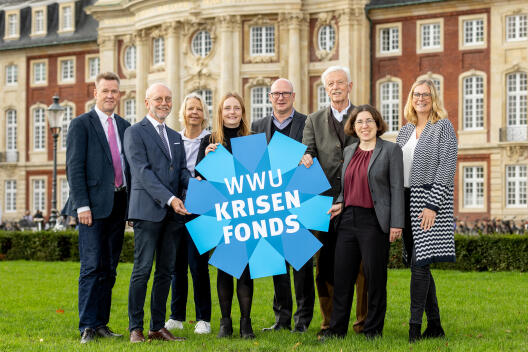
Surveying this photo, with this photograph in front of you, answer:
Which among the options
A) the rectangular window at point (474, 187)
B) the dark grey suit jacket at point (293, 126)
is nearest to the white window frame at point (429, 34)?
the rectangular window at point (474, 187)

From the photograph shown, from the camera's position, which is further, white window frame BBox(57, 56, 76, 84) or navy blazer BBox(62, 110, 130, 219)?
white window frame BBox(57, 56, 76, 84)

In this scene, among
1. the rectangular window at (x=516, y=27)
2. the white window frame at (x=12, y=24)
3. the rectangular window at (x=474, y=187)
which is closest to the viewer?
the rectangular window at (x=516, y=27)

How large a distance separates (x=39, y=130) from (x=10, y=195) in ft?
13.1

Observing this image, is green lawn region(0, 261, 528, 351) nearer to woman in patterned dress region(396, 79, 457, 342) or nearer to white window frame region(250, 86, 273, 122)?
woman in patterned dress region(396, 79, 457, 342)

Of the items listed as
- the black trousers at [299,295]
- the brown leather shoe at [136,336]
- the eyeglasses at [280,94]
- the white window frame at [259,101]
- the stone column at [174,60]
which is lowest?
the brown leather shoe at [136,336]

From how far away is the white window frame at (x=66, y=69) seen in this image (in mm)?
47344

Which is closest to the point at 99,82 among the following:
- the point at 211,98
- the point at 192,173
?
the point at 192,173

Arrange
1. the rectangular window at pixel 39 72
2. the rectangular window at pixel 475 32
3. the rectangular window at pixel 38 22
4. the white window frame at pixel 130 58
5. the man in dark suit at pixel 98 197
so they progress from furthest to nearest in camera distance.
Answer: the rectangular window at pixel 38 22 < the rectangular window at pixel 39 72 < the white window frame at pixel 130 58 < the rectangular window at pixel 475 32 < the man in dark suit at pixel 98 197

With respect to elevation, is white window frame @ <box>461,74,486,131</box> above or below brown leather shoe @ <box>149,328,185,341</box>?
above

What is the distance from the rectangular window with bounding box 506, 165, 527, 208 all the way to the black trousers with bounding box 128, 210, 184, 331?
2915cm

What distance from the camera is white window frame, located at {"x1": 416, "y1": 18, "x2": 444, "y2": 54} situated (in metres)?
37.2

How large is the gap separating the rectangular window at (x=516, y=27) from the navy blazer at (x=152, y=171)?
29.9 metres

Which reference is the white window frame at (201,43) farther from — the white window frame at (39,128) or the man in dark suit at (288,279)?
the man in dark suit at (288,279)

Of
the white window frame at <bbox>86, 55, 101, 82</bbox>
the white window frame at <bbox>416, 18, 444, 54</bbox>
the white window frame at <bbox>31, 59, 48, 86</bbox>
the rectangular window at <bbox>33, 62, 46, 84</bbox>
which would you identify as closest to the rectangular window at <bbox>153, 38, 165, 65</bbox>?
the white window frame at <bbox>86, 55, 101, 82</bbox>
